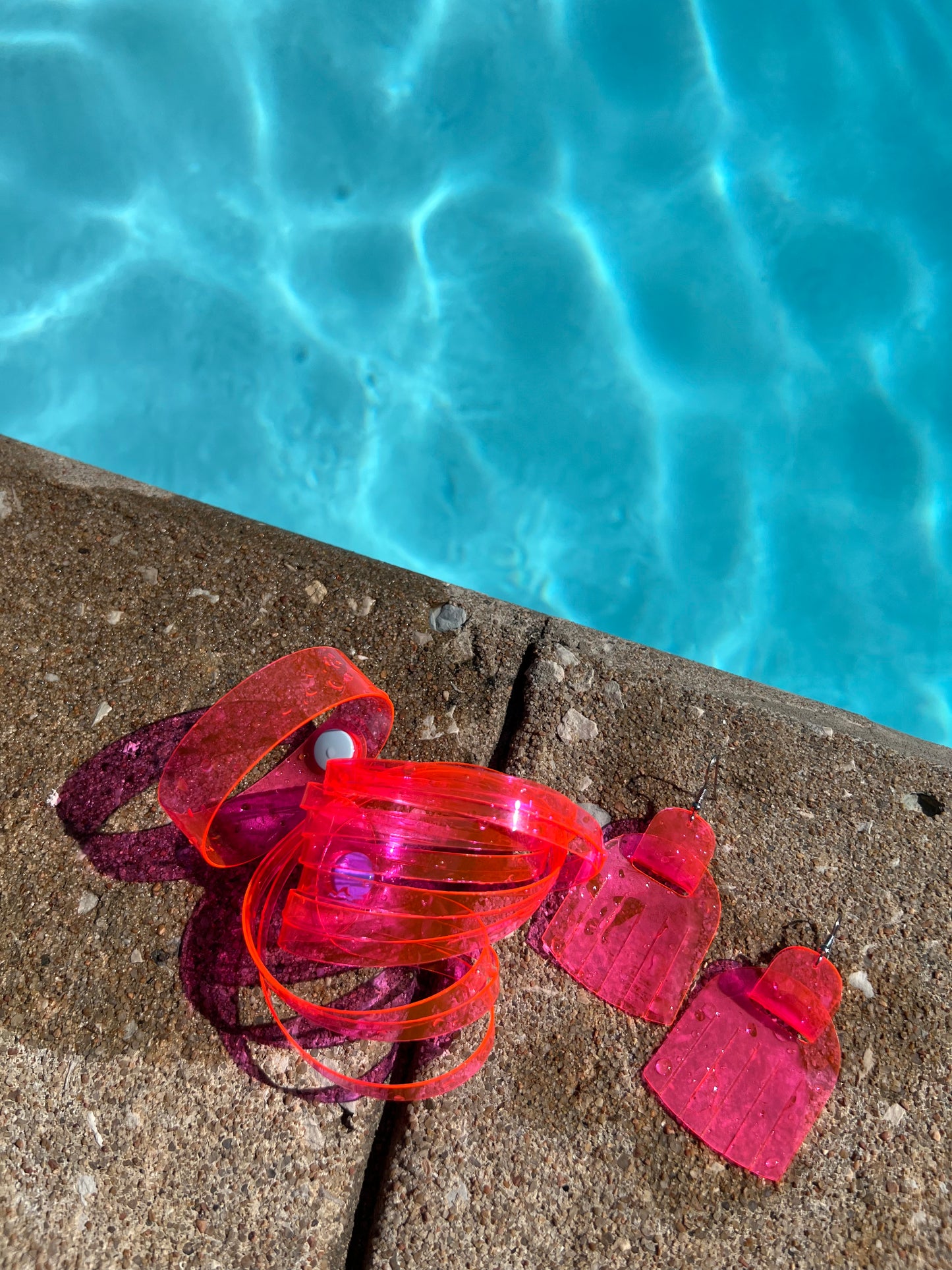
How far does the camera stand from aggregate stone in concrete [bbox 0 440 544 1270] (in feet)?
4.61

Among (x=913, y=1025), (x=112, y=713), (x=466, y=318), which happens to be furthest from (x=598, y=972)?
(x=466, y=318)

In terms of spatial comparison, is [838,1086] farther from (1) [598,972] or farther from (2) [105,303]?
(2) [105,303]

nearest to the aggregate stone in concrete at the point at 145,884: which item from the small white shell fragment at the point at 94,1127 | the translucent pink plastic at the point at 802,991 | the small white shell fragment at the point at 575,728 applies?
the small white shell fragment at the point at 94,1127

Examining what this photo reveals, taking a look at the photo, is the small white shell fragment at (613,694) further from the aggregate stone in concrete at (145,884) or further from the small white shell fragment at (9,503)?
the small white shell fragment at (9,503)

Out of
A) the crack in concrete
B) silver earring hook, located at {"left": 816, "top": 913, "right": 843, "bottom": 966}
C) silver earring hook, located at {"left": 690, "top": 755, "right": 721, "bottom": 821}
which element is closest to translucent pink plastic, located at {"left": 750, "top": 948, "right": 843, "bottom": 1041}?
silver earring hook, located at {"left": 816, "top": 913, "right": 843, "bottom": 966}

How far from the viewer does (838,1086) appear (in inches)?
61.3

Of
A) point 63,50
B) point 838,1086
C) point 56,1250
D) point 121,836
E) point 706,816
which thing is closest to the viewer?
point 56,1250

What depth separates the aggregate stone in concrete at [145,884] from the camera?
141 centimetres

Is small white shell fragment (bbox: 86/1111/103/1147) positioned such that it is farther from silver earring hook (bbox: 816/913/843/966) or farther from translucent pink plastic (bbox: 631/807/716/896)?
silver earring hook (bbox: 816/913/843/966)

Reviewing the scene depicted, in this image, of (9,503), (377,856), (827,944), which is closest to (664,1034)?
(827,944)

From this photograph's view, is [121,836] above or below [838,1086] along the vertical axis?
below

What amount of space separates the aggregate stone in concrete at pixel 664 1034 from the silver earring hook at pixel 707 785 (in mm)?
18

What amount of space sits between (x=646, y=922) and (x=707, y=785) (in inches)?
14.1

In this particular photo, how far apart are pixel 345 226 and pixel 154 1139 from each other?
4586mm
